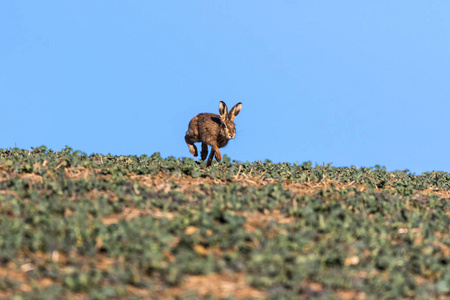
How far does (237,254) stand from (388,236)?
2668 millimetres

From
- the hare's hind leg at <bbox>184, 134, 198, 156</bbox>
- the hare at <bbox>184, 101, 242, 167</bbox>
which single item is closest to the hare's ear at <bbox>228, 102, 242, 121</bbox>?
the hare at <bbox>184, 101, 242, 167</bbox>

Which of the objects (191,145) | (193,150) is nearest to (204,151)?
(193,150)

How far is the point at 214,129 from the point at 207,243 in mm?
10233

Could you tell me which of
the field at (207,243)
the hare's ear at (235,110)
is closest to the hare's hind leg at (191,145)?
the hare's ear at (235,110)

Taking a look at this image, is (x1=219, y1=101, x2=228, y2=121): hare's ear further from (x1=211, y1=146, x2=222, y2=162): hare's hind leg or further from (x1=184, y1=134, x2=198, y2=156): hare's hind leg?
(x1=184, y1=134, x2=198, y2=156): hare's hind leg

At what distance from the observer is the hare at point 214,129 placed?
1612 centimetres

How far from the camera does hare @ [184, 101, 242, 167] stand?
52.9ft

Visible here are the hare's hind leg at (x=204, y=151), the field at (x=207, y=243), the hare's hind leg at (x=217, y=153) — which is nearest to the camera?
the field at (x=207, y=243)

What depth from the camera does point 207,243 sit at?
6.54 m

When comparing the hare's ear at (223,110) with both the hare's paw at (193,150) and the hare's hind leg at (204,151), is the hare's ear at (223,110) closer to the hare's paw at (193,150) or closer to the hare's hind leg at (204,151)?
the hare's hind leg at (204,151)

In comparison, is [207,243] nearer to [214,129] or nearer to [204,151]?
[214,129]

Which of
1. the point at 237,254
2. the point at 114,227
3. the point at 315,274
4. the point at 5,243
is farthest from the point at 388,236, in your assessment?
the point at 5,243

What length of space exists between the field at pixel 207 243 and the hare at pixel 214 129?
6415 mm

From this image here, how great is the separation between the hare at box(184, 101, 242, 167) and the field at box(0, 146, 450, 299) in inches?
253
